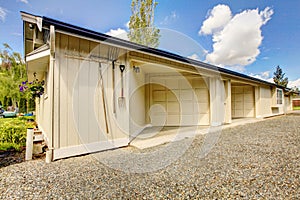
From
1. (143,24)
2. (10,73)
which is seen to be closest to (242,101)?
(143,24)

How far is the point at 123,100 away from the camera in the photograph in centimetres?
436

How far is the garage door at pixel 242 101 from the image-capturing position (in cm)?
1120

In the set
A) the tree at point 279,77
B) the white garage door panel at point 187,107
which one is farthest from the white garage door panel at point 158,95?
the tree at point 279,77

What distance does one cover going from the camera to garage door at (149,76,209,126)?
24.5 ft

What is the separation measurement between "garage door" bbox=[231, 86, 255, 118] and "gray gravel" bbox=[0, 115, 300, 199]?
821 centimetres

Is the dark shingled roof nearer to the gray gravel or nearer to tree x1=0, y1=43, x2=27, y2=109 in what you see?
the gray gravel

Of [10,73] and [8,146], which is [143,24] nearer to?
[10,73]

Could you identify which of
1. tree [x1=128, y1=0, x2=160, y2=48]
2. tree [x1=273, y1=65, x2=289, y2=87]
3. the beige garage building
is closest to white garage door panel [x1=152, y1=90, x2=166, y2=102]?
the beige garage building

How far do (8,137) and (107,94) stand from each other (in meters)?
2.71

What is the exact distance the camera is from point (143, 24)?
15906 mm

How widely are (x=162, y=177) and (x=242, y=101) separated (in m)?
10.8

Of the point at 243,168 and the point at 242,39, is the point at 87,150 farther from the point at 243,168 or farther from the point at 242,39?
the point at 242,39

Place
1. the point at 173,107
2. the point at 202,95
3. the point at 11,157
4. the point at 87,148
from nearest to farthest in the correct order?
the point at 11,157 < the point at 87,148 < the point at 202,95 < the point at 173,107

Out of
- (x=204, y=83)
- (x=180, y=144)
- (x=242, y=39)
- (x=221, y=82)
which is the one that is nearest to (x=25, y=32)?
(x=180, y=144)
